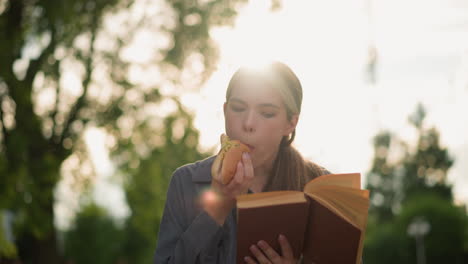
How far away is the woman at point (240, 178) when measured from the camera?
6.66 ft

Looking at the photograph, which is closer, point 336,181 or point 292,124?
point 336,181

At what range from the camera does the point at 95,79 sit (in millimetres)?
14883

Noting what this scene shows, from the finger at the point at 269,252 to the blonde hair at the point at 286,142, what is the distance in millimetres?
→ 486

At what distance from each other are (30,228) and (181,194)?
10.2 metres

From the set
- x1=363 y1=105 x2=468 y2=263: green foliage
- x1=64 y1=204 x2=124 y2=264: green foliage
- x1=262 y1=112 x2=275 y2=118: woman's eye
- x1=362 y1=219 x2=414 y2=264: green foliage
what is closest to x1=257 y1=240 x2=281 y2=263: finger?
x1=262 y1=112 x2=275 y2=118: woman's eye

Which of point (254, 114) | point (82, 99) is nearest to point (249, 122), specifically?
point (254, 114)

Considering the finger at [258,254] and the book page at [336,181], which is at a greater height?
the book page at [336,181]

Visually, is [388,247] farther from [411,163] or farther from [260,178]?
[260,178]

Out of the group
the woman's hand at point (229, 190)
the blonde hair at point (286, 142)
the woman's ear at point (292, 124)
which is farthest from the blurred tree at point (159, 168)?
the woman's hand at point (229, 190)

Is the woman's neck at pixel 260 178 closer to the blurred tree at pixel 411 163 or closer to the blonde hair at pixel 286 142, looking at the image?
the blonde hair at pixel 286 142

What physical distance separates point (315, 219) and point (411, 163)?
2332 inches

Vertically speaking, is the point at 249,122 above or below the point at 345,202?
above

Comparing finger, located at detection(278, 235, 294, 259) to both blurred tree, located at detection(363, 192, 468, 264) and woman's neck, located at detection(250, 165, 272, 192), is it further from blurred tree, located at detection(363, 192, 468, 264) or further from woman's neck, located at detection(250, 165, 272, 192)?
blurred tree, located at detection(363, 192, 468, 264)

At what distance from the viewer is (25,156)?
11.8 metres
